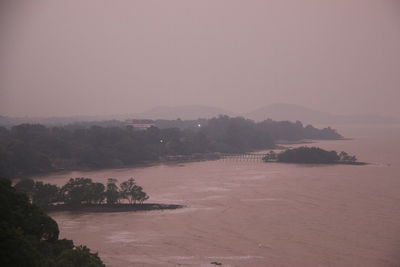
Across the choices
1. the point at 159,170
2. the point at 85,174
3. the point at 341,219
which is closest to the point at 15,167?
the point at 85,174

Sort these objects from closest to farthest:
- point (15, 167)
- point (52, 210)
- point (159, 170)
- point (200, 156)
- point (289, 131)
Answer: point (52, 210) < point (15, 167) < point (159, 170) < point (200, 156) < point (289, 131)

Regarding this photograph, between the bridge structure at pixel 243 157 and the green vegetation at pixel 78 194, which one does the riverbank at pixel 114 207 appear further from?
the bridge structure at pixel 243 157

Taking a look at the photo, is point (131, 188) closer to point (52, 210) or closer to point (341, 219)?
point (52, 210)

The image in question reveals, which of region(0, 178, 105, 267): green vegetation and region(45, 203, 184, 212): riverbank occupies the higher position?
region(0, 178, 105, 267): green vegetation

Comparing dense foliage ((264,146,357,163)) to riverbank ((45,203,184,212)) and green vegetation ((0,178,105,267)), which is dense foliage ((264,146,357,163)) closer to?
riverbank ((45,203,184,212))

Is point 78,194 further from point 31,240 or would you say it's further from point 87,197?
point 31,240

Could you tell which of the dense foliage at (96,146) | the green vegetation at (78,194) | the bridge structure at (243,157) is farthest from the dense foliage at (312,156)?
the green vegetation at (78,194)

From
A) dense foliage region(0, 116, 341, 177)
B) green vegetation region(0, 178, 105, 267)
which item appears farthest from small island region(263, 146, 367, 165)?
green vegetation region(0, 178, 105, 267)
